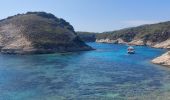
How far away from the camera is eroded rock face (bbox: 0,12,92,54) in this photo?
15312 cm

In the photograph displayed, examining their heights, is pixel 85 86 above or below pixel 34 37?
below

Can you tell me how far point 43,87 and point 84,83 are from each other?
804 centimetres

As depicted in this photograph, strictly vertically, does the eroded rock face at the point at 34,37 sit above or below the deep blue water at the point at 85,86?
above

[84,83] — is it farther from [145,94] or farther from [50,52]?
[50,52]

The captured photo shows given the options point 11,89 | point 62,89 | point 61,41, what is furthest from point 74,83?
point 61,41

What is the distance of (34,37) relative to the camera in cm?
16638

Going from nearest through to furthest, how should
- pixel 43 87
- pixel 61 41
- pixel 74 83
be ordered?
pixel 43 87 < pixel 74 83 < pixel 61 41

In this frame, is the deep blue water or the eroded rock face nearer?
the deep blue water

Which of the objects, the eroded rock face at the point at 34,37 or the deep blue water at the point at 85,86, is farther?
the eroded rock face at the point at 34,37

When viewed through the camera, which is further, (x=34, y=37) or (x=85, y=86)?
(x=34, y=37)

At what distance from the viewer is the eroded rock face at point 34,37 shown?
153125 millimetres

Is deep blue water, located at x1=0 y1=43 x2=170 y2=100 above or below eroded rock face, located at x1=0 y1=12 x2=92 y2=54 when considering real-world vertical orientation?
below

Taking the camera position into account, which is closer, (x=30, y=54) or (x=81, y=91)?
(x=81, y=91)

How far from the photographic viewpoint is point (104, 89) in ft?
182
